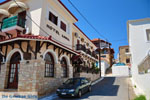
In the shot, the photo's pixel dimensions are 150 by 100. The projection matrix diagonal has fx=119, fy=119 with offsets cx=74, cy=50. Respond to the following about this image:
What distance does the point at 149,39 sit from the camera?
505 inches

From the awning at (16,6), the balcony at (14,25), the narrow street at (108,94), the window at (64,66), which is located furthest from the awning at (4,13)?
the narrow street at (108,94)

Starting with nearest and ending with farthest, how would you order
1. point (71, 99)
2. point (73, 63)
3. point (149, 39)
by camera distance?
1. point (71, 99)
2. point (149, 39)
3. point (73, 63)

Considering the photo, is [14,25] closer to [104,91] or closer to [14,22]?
[14,22]

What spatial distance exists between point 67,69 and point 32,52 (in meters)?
5.18

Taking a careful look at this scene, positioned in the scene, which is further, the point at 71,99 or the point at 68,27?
the point at 68,27

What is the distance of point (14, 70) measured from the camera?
10.6 m

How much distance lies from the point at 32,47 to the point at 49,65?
7.92ft

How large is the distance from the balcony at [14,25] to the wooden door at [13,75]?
3083mm

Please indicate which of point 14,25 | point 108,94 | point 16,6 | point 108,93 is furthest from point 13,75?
point 108,93

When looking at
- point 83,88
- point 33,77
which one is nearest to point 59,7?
point 33,77

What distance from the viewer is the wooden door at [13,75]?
10234 millimetres

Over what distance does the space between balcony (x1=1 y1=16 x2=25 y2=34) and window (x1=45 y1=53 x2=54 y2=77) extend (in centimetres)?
350

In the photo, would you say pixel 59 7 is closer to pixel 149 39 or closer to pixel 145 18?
pixel 145 18

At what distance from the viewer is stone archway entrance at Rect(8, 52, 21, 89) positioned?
10.3m
